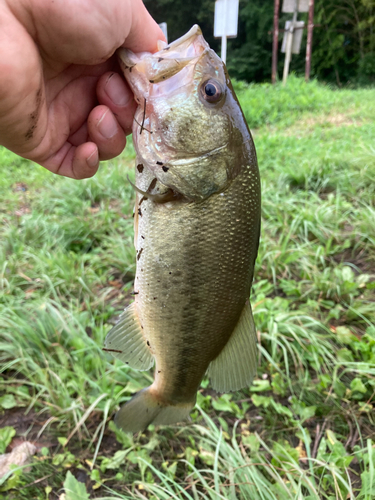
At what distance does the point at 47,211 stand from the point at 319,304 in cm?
384

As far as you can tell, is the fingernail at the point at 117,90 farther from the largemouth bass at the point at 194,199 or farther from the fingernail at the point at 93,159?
the fingernail at the point at 93,159

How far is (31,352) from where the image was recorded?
2365 mm

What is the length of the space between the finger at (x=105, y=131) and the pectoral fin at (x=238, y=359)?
3.33 ft

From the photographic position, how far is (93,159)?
1.59 m

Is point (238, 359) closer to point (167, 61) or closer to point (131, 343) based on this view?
point (131, 343)

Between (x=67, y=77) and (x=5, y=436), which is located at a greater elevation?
(x=67, y=77)

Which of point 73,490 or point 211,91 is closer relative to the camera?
point 211,91

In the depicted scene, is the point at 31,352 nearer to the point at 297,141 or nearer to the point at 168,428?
the point at 168,428

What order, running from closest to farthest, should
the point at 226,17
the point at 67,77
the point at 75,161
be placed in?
the point at 67,77
the point at 75,161
the point at 226,17

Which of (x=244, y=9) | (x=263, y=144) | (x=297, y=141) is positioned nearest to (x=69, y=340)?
(x=263, y=144)

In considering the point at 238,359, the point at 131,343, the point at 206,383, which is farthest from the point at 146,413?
the point at 206,383

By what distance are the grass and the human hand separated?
139cm

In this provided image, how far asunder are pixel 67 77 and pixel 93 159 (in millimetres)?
395

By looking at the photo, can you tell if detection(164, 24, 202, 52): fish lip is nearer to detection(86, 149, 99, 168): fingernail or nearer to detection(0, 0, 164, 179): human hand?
detection(0, 0, 164, 179): human hand
